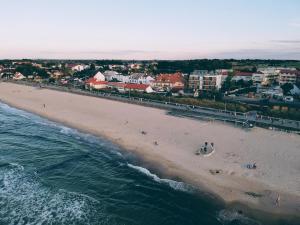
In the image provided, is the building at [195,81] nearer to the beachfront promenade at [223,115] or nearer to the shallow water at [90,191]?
the beachfront promenade at [223,115]

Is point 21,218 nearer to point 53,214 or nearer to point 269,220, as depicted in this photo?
point 53,214

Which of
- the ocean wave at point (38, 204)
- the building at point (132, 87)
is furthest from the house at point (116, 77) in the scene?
the ocean wave at point (38, 204)

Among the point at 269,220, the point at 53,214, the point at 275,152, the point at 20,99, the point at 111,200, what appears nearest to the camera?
the point at 269,220

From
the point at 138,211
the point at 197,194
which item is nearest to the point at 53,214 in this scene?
the point at 138,211

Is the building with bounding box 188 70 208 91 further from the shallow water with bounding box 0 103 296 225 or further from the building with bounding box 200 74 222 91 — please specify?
the shallow water with bounding box 0 103 296 225

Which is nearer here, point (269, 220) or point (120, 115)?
point (269, 220)

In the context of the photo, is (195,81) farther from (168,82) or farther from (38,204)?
(38,204)
